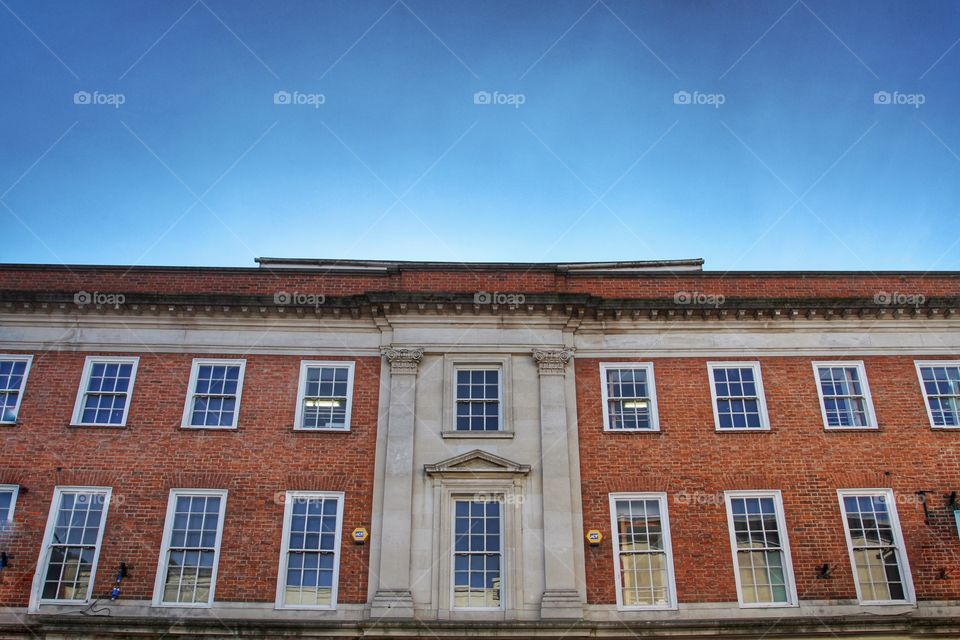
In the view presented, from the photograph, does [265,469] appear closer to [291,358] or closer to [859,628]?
[291,358]

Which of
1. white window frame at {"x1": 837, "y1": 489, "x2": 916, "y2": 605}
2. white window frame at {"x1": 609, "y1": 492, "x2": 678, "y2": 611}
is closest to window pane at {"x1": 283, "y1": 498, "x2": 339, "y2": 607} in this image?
white window frame at {"x1": 609, "y1": 492, "x2": 678, "y2": 611}

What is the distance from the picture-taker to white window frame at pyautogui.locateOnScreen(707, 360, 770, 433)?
18688mm

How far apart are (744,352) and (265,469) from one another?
12.4 metres

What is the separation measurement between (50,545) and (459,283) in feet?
37.6

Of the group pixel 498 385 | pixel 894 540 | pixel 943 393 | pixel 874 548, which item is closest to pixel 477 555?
pixel 498 385

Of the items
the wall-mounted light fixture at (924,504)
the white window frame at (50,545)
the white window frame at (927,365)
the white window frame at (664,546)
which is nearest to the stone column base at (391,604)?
the white window frame at (664,546)

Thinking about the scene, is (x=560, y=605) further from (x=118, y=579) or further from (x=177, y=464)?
(x=118, y=579)

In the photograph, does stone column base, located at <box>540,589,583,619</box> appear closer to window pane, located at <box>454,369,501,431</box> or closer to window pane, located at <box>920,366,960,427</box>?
window pane, located at <box>454,369,501,431</box>

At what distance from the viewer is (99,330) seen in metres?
19.7

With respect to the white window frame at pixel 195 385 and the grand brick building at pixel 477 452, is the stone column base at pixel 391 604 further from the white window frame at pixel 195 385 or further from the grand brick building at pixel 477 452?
the white window frame at pixel 195 385

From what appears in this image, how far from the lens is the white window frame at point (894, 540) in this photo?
55.8 ft

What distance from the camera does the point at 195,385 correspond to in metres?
19.3

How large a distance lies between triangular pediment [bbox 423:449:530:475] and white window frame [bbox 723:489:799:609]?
487cm

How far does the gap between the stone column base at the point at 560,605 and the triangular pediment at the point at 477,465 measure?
9.20 ft
